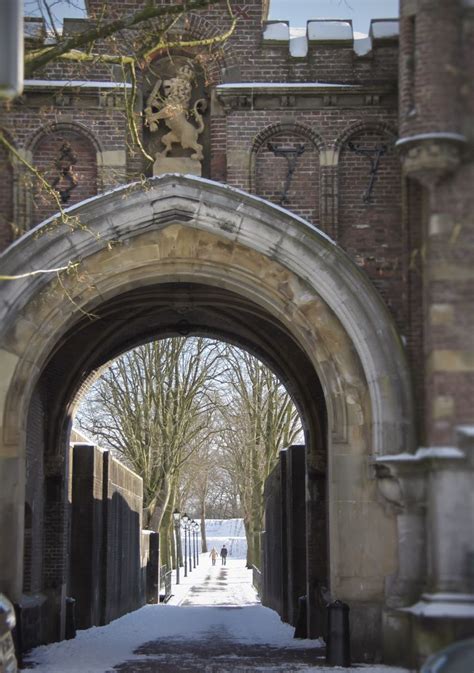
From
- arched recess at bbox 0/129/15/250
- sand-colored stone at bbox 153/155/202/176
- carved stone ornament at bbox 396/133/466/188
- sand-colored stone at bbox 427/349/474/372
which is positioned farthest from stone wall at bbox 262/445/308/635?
carved stone ornament at bbox 396/133/466/188

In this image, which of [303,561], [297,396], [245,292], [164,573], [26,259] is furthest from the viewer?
[164,573]

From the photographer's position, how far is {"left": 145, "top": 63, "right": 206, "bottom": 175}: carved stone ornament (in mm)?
14805

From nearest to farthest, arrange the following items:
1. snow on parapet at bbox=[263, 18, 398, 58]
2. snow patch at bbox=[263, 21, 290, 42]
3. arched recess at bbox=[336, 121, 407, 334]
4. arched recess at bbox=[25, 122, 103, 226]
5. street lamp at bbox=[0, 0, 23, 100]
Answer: street lamp at bbox=[0, 0, 23, 100]
arched recess at bbox=[336, 121, 407, 334]
arched recess at bbox=[25, 122, 103, 226]
snow on parapet at bbox=[263, 18, 398, 58]
snow patch at bbox=[263, 21, 290, 42]

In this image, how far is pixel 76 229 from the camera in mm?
14359

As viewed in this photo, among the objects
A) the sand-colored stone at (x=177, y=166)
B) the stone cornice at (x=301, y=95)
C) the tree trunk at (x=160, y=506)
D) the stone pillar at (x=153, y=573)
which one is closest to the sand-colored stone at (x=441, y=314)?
the stone cornice at (x=301, y=95)

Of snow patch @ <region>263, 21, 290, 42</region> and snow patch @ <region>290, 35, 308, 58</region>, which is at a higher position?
snow patch @ <region>263, 21, 290, 42</region>

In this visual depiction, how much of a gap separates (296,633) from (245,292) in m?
5.87

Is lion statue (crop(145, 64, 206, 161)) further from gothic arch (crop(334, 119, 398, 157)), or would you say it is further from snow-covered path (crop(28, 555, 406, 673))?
snow-covered path (crop(28, 555, 406, 673))

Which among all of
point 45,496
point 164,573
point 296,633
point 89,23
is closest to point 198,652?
point 296,633

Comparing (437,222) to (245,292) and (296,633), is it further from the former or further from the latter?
(296,633)

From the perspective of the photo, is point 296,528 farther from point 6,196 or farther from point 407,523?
point 6,196

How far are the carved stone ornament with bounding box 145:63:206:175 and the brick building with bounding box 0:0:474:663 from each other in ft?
0.14

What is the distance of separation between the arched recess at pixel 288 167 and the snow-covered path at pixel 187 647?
17.1 feet

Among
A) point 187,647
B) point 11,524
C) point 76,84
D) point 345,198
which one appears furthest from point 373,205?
point 187,647
